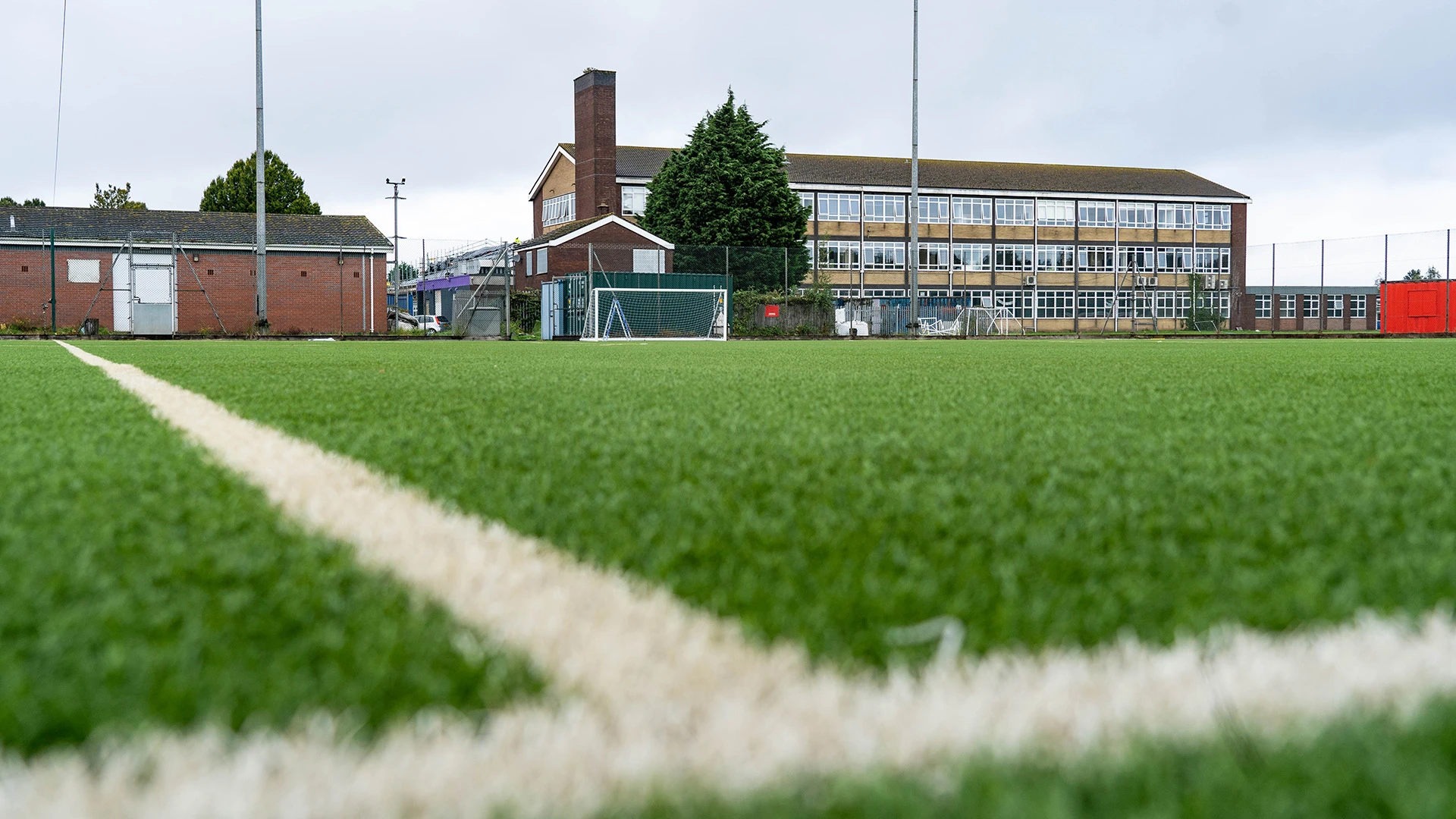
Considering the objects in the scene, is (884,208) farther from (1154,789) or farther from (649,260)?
(1154,789)

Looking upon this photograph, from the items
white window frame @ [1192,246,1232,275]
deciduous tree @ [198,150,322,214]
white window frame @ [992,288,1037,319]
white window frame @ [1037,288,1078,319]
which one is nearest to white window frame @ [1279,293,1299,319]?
white window frame @ [1192,246,1232,275]

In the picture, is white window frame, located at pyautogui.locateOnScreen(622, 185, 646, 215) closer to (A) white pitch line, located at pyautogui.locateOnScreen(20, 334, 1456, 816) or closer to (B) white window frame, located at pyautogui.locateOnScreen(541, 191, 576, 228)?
(B) white window frame, located at pyautogui.locateOnScreen(541, 191, 576, 228)

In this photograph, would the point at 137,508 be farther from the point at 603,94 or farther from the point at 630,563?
the point at 603,94

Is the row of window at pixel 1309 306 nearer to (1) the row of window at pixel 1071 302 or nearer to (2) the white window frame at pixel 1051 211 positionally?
(1) the row of window at pixel 1071 302

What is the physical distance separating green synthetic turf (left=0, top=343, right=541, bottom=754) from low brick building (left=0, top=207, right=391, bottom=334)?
3272 cm

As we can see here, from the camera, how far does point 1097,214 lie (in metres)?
55.7

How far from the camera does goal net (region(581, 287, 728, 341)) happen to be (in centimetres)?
2553

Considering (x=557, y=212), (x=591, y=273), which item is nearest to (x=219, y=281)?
(x=591, y=273)

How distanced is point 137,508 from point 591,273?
78.5 ft

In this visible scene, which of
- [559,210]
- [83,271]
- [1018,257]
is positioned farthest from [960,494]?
[1018,257]

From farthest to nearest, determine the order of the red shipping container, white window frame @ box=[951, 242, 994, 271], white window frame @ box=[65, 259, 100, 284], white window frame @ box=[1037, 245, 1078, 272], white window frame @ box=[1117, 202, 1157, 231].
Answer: white window frame @ box=[1117, 202, 1157, 231], white window frame @ box=[1037, 245, 1078, 272], white window frame @ box=[951, 242, 994, 271], white window frame @ box=[65, 259, 100, 284], the red shipping container

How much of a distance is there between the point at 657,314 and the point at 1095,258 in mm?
35340

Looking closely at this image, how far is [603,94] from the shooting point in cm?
4378

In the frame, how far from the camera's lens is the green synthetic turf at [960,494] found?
1332 millimetres
